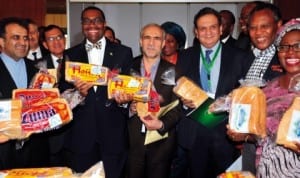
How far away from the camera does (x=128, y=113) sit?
3.05m

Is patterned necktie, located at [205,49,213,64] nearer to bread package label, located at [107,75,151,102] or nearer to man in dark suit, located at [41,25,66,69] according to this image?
bread package label, located at [107,75,151,102]

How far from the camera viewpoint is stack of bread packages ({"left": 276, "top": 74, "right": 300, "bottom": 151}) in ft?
5.94

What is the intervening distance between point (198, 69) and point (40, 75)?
3.44 ft

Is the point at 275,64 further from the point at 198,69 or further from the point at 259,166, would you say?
the point at 259,166

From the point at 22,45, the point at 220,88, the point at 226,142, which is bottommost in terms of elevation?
the point at 226,142

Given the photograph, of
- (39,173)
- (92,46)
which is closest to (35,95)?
(39,173)

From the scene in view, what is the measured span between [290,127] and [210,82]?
40.0 inches

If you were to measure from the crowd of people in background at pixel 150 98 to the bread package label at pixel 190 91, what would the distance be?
0.04 metres

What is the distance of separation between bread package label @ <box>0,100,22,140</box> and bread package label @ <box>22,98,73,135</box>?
1.4 inches

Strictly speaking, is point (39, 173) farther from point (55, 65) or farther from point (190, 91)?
point (55, 65)

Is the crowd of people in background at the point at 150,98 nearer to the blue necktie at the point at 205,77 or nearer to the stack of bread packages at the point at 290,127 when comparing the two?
the blue necktie at the point at 205,77

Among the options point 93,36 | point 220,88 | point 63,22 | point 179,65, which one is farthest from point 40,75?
point 63,22

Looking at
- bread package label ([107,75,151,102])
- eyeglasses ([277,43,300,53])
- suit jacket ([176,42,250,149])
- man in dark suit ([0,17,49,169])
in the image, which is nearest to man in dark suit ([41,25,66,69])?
man in dark suit ([0,17,49,169])

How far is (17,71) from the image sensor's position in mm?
2727
